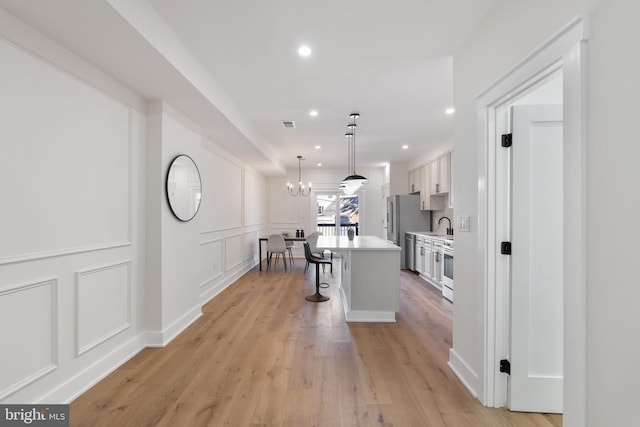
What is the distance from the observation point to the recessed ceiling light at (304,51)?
251cm

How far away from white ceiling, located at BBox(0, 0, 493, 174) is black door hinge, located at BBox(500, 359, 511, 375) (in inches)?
91.9

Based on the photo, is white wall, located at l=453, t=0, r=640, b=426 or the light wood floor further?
the light wood floor

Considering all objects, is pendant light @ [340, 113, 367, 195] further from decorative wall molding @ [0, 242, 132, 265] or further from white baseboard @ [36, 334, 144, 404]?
white baseboard @ [36, 334, 144, 404]

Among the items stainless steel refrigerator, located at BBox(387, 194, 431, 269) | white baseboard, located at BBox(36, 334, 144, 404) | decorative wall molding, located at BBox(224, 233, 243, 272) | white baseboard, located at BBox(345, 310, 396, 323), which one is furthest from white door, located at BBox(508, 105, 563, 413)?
stainless steel refrigerator, located at BBox(387, 194, 431, 269)

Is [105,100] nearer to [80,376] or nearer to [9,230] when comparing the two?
[9,230]

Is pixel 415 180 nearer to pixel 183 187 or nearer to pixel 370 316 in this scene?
pixel 370 316

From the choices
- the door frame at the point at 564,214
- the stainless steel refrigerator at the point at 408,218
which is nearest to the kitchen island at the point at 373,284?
the door frame at the point at 564,214

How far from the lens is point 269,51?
2.56m

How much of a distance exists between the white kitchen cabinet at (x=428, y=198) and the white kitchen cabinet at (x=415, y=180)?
0.20 m

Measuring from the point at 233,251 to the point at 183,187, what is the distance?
2.63 m

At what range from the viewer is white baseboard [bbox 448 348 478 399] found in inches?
83.4

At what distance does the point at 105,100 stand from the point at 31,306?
1567 millimetres

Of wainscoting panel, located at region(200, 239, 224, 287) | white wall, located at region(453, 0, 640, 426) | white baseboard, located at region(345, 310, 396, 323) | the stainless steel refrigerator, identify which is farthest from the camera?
the stainless steel refrigerator

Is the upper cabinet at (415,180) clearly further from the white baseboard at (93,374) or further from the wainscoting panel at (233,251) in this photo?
the white baseboard at (93,374)
